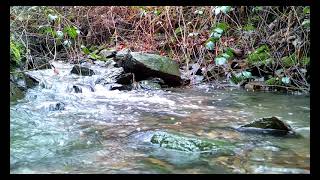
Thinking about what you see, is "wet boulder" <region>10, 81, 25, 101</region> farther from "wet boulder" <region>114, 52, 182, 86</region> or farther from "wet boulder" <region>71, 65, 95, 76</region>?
"wet boulder" <region>114, 52, 182, 86</region>

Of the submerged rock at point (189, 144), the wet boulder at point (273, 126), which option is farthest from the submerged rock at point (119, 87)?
the submerged rock at point (189, 144)

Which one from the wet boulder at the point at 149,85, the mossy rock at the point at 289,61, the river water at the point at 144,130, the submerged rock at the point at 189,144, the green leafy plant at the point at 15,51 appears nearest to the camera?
the river water at the point at 144,130

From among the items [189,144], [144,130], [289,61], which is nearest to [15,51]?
[144,130]

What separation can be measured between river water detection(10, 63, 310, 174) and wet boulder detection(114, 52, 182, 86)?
597mm

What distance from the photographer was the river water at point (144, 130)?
2389mm

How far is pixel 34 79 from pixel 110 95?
1330mm

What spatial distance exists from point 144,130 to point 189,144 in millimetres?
704

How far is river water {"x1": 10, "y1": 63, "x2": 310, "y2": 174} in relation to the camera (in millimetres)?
2389

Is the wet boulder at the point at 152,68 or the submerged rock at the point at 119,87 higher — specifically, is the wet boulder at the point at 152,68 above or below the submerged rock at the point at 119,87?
above

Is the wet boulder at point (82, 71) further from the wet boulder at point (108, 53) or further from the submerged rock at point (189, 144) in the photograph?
the submerged rock at point (189, 144)

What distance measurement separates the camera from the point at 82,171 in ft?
7.41

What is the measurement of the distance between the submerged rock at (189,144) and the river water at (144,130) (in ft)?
0.24

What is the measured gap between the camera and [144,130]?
3363 mm

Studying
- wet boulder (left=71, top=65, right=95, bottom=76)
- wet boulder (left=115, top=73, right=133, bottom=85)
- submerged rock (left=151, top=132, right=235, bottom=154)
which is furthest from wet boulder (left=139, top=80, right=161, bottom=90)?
submerged rock (left=151, top=132, right=235, bottom=154)
